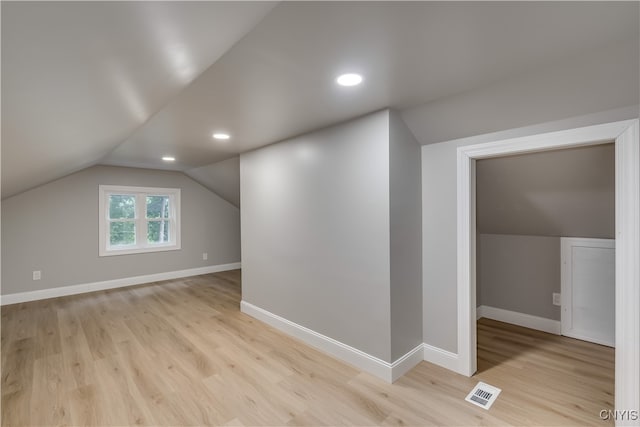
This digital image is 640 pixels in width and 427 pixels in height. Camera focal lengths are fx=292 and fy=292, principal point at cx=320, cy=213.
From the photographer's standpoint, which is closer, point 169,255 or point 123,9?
point 123,9

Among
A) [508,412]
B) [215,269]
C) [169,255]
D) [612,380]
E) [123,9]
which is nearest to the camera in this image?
[123,9]

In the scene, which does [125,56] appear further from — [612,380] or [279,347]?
[612,380]

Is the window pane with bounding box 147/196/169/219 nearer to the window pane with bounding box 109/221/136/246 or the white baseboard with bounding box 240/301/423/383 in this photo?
the window pane with bounding box 109/221/136/246

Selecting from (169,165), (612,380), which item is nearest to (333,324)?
(612,380)

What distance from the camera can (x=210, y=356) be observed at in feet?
8.79

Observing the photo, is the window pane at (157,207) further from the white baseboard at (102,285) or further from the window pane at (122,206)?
the white baseboard at (102,285)

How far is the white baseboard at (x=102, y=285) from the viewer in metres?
4.31

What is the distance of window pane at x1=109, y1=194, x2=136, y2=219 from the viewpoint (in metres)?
5.18

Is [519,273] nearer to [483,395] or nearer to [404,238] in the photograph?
[483,395]

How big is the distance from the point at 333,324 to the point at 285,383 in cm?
64

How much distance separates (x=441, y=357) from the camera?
8.13ft

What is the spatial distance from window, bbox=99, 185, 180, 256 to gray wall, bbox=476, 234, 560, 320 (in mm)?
5335

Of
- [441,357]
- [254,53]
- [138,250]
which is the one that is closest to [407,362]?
[441,357]

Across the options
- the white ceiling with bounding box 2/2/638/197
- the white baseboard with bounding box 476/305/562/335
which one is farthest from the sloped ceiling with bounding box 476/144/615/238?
the white ceiling with bounding box 2/2/638/197
